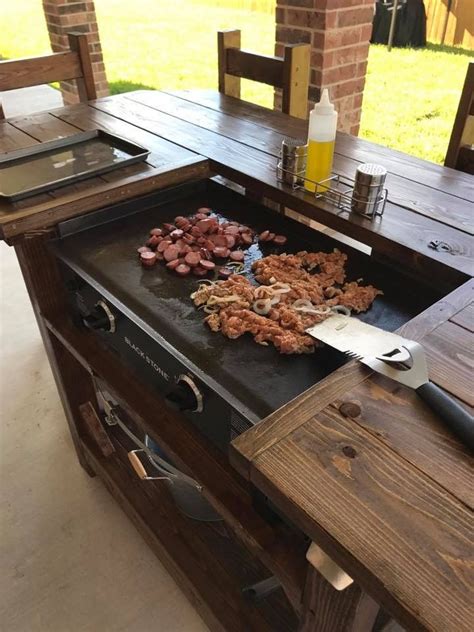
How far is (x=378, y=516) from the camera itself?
0.57 meters

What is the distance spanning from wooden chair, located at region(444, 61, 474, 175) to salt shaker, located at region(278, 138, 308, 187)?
1.90 ft

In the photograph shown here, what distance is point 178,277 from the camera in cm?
114

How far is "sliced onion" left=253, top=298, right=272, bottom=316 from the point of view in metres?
1.00

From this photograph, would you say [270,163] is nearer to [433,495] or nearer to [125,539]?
[433,495]

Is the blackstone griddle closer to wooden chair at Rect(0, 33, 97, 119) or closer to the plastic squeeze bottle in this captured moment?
the plastic squeeze bottle

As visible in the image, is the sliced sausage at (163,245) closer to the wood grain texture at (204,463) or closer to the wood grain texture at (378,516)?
the wood grain texture at (204,463)

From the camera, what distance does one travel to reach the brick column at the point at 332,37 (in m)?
2.24

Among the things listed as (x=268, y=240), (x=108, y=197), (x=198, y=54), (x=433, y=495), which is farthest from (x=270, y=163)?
(x=198, y=54)

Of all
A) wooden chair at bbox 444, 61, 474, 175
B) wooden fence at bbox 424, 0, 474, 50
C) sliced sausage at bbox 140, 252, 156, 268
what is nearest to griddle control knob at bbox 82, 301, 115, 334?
sliced sausage at bbox 140, 252, 156, 268

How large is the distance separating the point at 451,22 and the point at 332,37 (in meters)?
4.48

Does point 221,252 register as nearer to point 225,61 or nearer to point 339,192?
point 339,192

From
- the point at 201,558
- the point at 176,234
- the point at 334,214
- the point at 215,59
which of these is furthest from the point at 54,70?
the point at 215,59

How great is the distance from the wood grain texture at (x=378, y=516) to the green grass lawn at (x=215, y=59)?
3.43m

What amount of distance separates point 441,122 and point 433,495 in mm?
4206
